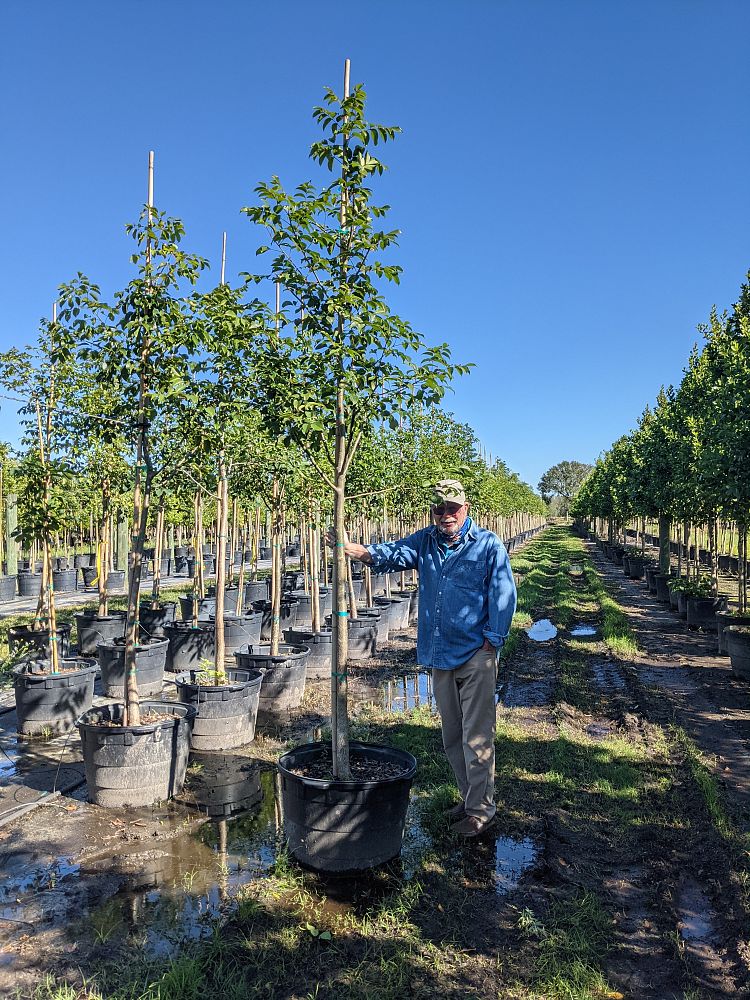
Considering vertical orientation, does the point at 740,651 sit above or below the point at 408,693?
above

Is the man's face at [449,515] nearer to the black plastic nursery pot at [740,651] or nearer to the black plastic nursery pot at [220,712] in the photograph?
the black plastic nursery pot at [220,712]

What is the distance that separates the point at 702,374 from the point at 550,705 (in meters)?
11.0

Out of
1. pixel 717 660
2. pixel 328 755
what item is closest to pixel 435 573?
pixel 328 755

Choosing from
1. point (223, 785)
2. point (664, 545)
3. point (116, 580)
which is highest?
point (664, 545)

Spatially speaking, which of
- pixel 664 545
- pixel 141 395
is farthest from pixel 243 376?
pixel 664 545

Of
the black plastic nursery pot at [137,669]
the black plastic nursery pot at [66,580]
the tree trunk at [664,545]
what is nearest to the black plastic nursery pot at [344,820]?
the black plastic nursery pot at [137,669]

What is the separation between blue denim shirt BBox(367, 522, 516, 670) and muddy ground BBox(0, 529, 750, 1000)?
1285 mm

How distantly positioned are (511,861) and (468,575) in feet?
5.93

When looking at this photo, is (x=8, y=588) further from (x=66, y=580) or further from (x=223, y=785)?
(x=223, y=785)

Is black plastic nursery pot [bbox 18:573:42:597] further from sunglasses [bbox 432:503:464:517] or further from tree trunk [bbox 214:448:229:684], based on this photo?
sunglasses [bbox 432:503:464:517]

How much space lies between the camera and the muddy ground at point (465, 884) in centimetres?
308

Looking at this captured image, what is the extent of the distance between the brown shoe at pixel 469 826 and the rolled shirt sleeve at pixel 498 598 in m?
1.16

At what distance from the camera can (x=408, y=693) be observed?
8672 mm

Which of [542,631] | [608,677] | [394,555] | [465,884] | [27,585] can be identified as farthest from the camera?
[27,585]
